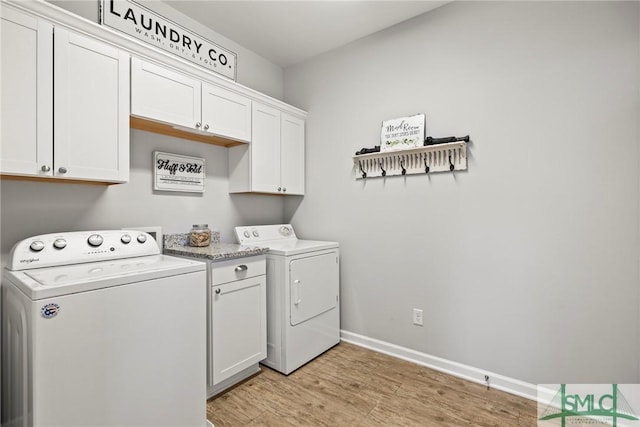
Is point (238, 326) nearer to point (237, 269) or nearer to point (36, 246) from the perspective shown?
point (237, 269)

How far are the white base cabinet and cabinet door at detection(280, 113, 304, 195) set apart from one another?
0.92m

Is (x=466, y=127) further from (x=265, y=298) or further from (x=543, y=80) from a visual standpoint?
(x=265, y=298)

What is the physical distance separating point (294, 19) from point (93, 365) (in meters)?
2.52

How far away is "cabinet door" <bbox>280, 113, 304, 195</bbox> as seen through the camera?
9.23ft


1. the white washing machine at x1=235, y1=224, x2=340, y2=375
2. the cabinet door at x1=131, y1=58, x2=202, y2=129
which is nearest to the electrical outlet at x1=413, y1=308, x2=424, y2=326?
the white washing machine at x1=235, y1=224, x2=340, y2=375

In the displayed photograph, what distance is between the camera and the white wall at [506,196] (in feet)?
5.65

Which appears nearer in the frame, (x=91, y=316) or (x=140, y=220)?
(x=91, y=316)

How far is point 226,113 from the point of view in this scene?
2.30 m

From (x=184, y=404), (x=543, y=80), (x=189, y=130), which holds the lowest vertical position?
(x=184, y=404)

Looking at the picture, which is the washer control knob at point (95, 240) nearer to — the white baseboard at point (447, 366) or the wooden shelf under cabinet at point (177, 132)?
the wooden shelf under cabinet at point (177, 132)

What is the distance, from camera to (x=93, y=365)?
1250 millimetres

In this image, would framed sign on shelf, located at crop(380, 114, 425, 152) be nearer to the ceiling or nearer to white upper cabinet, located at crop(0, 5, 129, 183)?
the ceiling

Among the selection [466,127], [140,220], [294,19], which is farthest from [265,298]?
[294,19]
